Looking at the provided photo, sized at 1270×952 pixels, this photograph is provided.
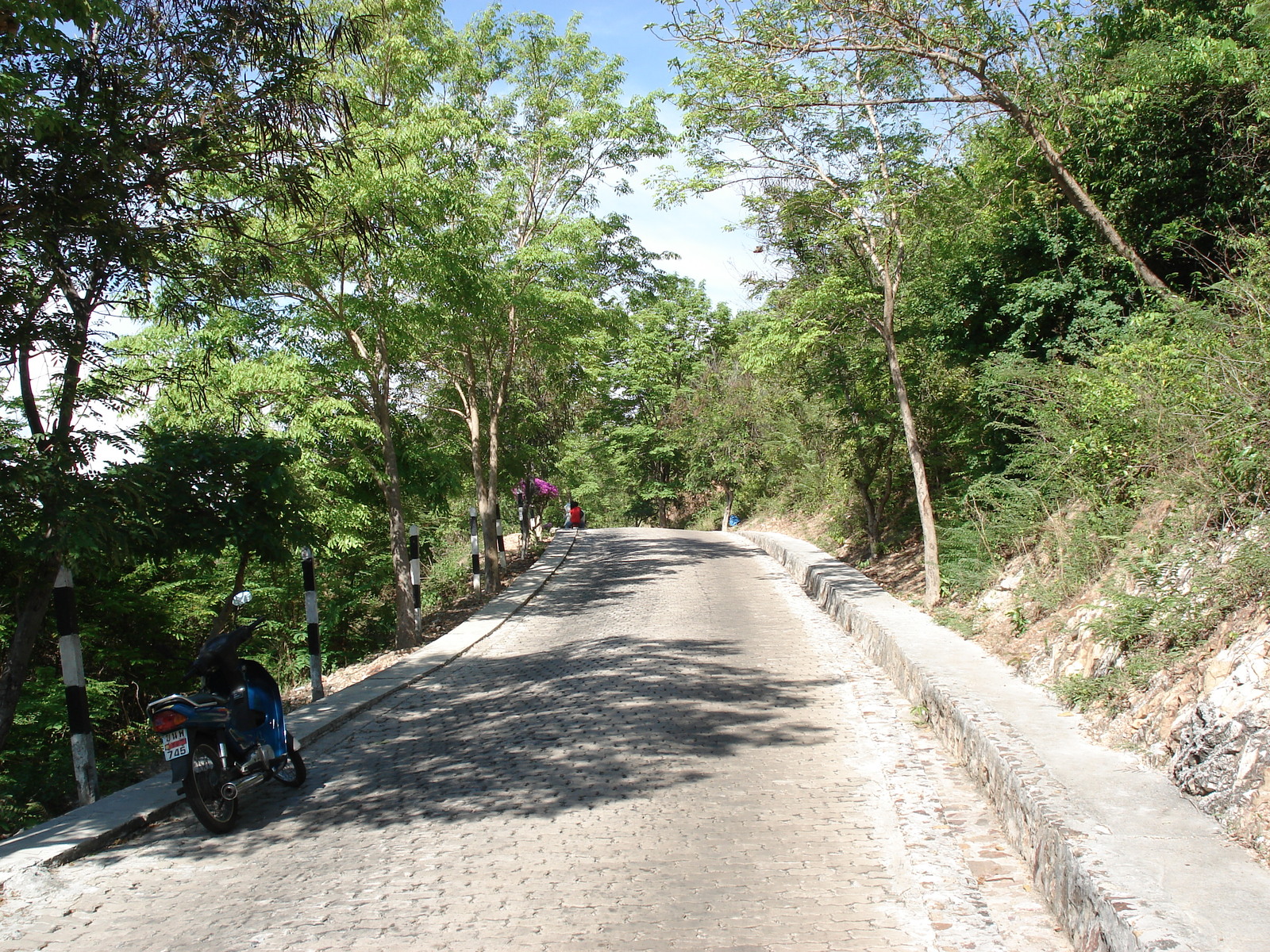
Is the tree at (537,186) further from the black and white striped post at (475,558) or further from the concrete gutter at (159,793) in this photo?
the concrete gutter at (159,793)

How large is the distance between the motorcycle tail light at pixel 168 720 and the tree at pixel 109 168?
1.06 metres

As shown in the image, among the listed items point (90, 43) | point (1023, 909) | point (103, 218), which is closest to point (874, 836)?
point (1023, 909)

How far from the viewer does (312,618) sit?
877cm

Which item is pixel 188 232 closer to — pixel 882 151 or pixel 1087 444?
pixel 1087 444

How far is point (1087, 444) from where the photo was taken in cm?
862

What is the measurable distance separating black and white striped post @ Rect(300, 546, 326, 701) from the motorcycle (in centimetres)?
229

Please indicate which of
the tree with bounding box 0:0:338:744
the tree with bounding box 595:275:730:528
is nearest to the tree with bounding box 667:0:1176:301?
the tree with bounding box 0:0:338:744

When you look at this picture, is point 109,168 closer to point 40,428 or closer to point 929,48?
point 40,428

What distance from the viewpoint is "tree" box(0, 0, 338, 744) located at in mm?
5285

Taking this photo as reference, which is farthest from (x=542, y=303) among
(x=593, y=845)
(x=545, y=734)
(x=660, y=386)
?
(x=660, y=386)

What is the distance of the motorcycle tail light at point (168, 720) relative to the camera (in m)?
5.12

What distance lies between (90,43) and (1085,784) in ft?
24.1

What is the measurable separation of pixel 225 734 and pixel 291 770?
0.75m

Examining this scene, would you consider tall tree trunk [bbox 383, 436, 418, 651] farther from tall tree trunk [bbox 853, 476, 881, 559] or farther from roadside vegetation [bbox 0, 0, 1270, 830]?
tall tree trunk [bbox 853, 476, 881, 559]
